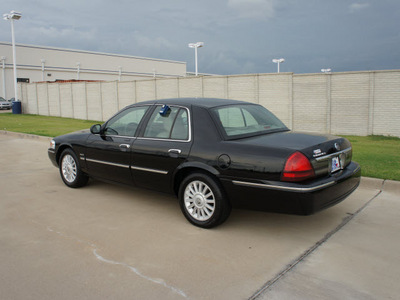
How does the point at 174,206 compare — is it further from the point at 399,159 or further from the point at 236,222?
the point at 399,159

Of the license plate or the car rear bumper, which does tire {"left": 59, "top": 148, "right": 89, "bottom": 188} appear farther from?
the license plate

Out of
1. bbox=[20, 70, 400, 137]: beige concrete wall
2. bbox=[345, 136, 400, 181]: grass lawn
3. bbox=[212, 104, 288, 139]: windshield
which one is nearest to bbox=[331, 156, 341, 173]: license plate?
bbox=[212, 104, 288, 139]: windshield

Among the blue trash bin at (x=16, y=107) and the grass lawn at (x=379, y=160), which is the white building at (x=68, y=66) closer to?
the blue trash bin at (x=16, y=107)

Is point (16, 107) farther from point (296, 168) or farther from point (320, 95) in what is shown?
point (296, 168)

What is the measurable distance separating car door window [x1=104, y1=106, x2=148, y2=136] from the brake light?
7.98ft

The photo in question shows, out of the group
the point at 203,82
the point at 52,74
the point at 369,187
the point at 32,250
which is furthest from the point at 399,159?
the point at 52,74

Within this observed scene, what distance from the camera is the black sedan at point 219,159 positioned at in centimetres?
402

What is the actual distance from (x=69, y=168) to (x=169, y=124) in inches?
96.0

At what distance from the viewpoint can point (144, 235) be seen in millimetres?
4418

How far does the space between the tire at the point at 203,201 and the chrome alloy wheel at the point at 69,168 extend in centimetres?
258

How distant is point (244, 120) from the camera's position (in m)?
5.02

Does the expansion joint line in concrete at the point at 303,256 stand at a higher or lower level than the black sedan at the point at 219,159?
lower

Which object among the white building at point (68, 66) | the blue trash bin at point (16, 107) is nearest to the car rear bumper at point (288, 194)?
the blue trash bin at point (16, 107)

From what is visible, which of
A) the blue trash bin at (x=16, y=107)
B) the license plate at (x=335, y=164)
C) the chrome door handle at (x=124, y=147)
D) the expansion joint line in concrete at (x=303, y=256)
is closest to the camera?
the expansion joint line in concrete at (x=303, y=256)
